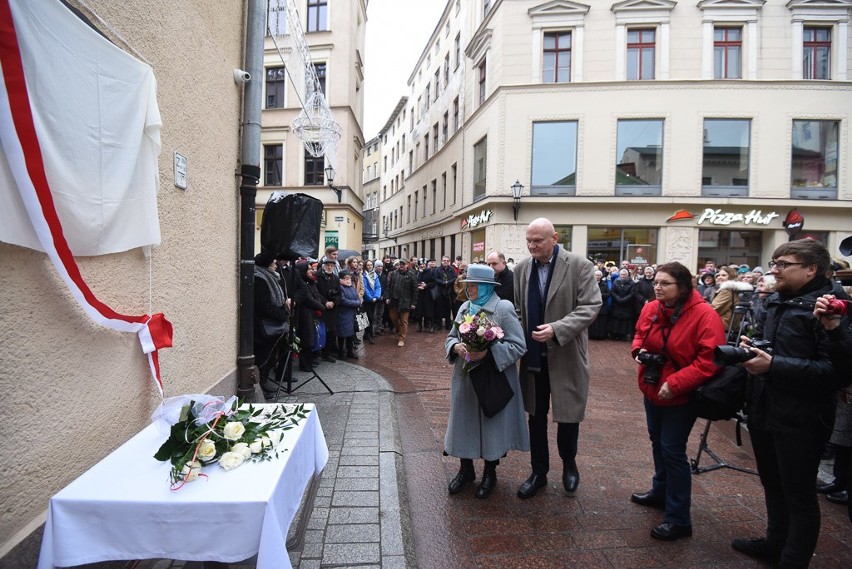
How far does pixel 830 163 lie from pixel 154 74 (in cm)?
2267

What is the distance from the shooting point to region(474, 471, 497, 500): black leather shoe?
349 centimetres

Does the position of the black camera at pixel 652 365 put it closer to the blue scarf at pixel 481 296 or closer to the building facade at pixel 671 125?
the blue scarf at pixel 481 296

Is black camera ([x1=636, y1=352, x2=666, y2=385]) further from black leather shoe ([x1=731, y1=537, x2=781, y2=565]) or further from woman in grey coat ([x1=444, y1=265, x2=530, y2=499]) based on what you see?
black leather shoe ([x1=731, y1=537, x2=781, y2=565])

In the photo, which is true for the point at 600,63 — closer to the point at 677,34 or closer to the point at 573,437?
the point at 677,34

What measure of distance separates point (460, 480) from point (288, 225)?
11.3ft

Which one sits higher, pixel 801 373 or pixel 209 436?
pixel 801 373

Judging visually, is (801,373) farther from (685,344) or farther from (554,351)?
(554,351)

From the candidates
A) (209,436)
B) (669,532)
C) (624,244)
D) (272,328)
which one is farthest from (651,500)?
(624,244)

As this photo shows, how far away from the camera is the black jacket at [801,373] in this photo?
242cm

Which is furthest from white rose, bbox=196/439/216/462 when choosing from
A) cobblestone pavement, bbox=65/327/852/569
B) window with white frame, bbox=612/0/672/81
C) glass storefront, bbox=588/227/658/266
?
window with white frame, bbox=612/0/672/81

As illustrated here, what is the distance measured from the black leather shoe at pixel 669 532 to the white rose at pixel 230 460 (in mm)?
2723

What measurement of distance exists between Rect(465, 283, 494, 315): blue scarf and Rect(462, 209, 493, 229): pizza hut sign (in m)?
15.3

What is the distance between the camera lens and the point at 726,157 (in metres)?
17.1

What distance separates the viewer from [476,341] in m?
3.21
